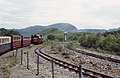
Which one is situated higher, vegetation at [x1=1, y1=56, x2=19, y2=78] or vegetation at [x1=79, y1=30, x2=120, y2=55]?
vegetation at [x1=1, y1=56, x2=19, y2=78]

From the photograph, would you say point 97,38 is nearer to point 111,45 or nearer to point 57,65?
point 111,45

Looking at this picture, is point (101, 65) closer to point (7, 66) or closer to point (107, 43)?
point (7, 66)

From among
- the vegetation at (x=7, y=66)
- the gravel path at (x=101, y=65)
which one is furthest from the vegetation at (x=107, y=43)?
the vegetation at (x=7, y=66)

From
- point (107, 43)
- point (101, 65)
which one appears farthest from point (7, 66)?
point (107, 43)

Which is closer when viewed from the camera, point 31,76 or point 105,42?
point 31,76

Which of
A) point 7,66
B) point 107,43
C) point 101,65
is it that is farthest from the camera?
point 107,43

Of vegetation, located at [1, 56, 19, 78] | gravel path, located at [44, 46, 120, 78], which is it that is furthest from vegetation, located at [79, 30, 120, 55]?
vegetation, located at [1, 56, 19, 78]

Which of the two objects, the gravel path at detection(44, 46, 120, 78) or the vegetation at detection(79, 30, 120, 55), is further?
the vegetation at detection(79, 30, 120, 55)

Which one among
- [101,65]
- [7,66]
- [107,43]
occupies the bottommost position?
[107,43]

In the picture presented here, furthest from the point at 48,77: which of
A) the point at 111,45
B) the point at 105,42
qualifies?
the point at 105,42

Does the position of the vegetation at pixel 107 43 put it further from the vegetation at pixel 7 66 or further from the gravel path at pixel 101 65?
the vegetation at pixel 7 66

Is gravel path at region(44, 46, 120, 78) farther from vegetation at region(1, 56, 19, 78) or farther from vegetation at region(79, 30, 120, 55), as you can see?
vegetation at region(79, 30, 120, 55)

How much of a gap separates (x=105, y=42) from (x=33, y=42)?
18975 mm

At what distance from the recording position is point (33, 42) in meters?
76.2
